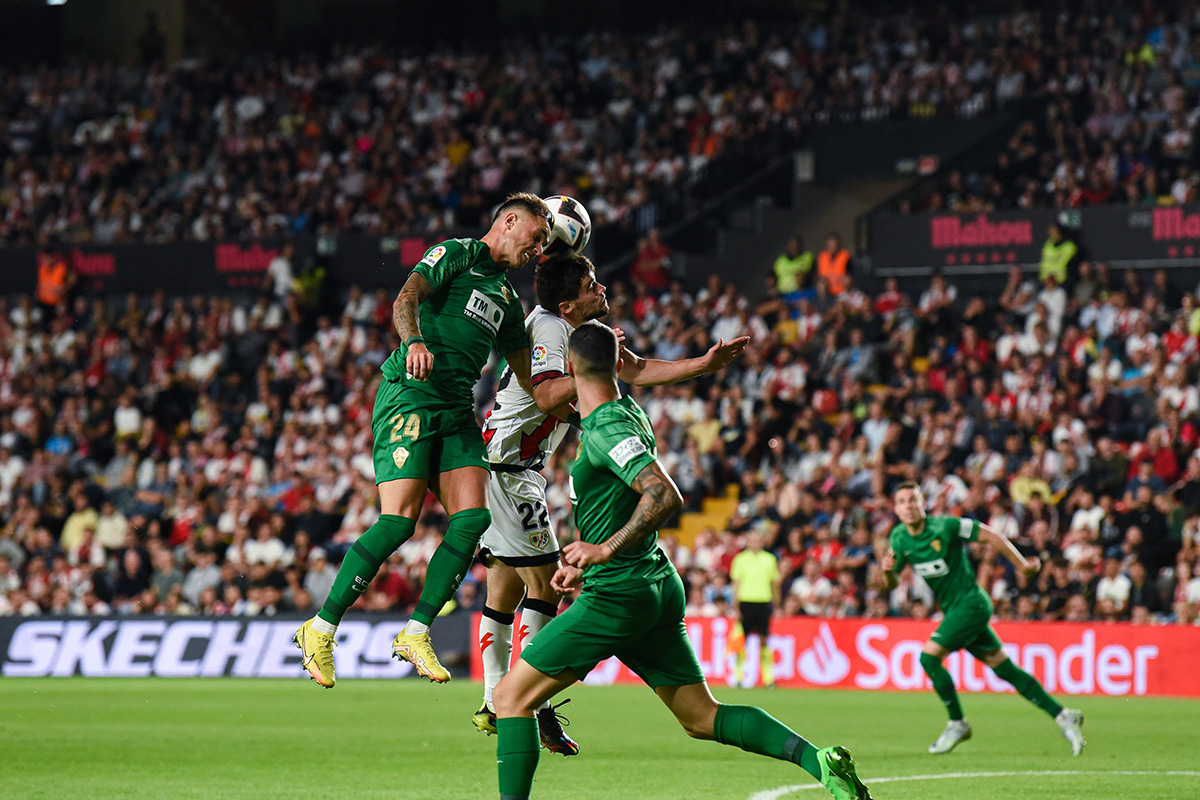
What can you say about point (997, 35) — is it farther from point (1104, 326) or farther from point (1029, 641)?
point (1029, 641)

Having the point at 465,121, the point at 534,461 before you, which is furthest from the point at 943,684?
the point at 465,121

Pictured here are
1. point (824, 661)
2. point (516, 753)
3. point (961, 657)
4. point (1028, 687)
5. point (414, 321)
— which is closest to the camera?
point (516, 753)

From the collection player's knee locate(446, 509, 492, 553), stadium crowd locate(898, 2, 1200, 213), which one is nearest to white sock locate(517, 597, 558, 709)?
player's knee locate(446, 509, 492, 553)

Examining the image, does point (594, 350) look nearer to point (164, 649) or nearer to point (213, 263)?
point (164, 649)

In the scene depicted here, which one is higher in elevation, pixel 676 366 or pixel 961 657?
pixel 676 366

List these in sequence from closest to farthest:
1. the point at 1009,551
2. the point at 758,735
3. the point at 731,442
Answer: the point at 758,735
the point at 1009,551
the point at 731,442

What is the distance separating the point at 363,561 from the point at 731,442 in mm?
15452

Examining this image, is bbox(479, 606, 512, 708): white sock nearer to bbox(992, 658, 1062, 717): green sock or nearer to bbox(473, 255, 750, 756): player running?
bbox(473, 255, 750, 756): player running

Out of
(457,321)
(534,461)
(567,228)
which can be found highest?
(567,228)

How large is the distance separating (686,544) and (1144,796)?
14.0 meters

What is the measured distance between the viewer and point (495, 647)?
910cm

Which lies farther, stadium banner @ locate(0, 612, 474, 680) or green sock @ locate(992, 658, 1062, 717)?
stadium banner @ locate(0, 612, 474, 680)

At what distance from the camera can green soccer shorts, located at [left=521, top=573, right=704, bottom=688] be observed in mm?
7043

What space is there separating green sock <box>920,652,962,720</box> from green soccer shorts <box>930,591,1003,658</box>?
0.17 m
